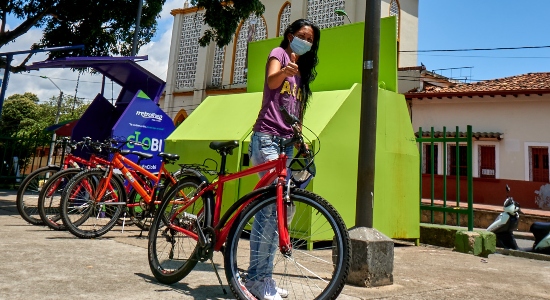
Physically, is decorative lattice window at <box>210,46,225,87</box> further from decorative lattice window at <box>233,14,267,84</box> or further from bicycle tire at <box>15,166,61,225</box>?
bicycle tire at <box>15,166,61,225</box>

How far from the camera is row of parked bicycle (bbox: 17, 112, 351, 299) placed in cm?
257

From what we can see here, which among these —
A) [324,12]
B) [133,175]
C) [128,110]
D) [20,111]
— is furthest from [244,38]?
[20,111]

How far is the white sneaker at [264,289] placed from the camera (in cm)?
267

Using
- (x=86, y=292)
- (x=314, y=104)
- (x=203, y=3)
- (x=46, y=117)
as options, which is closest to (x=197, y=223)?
(x=86, y=292)

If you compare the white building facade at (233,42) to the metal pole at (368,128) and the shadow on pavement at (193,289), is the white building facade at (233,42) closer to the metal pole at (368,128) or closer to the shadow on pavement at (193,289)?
the metal pole at (368,128)

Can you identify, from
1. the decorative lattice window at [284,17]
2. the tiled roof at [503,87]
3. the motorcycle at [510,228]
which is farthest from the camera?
the decorative lattice window at [284,17]

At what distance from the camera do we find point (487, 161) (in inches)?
854

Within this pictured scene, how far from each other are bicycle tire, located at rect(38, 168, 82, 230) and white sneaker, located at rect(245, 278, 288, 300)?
129 inches

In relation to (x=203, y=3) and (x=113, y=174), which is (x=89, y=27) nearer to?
(x=203, y=3)

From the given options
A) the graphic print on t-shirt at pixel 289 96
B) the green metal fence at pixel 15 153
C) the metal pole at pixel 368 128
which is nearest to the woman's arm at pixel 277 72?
the graphic print on t-shirt at pixel 289 96

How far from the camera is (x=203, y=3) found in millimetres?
11594

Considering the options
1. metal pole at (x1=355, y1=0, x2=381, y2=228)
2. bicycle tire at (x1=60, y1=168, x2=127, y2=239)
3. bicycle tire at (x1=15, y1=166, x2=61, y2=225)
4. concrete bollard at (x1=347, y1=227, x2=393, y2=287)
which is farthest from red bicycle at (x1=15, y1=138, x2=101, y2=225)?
concrete bollard at (x1=347, y1=227, x2=393, y2=287)

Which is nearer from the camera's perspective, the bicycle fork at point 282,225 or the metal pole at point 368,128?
the bicycle fork at point 282,225

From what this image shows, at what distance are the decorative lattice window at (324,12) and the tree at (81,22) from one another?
14962 millimetres
